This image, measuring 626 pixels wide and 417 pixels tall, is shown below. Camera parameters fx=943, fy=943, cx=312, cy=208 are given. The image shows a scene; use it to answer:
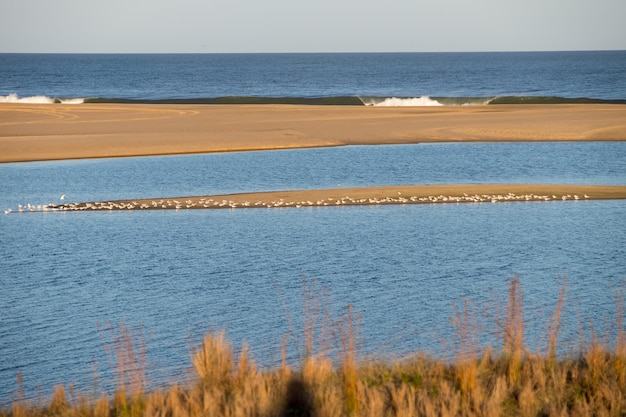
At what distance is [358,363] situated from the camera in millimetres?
10453

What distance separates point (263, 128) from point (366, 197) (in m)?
18.6

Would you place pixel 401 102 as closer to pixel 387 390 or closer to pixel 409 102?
pixel 409 102

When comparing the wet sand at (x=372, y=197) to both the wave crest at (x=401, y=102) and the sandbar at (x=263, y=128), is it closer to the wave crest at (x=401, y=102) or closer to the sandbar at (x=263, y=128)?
the sandbar at (x=263, y=128)

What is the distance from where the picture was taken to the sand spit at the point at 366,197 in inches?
→ 950

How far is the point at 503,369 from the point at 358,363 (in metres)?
1.69

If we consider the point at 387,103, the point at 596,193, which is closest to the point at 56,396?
the point at 596,193

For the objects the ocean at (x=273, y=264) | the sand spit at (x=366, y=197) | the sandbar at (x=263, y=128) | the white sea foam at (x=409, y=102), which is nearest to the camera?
the ocean at (x=273, y=264)

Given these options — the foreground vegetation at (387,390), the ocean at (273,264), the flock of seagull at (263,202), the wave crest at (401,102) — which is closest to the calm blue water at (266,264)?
the ocean at (273,264)

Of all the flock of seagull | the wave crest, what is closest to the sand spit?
the flock of seagull

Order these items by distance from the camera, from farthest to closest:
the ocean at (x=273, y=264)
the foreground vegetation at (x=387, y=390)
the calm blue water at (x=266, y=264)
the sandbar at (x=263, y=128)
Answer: the sandbar at (x=263, y=128)
the calm blue water at (x=266, y=264)
the ocean at (x=273, y=264)
the foreground vegetation at (x=387, y=390)

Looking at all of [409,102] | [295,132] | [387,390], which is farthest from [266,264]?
[409,102]

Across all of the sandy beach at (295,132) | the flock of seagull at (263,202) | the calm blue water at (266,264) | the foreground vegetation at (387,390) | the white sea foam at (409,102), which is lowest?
the foreground vegetation at (387,390)

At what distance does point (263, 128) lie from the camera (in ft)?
141

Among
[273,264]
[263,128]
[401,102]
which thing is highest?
[401,102]
